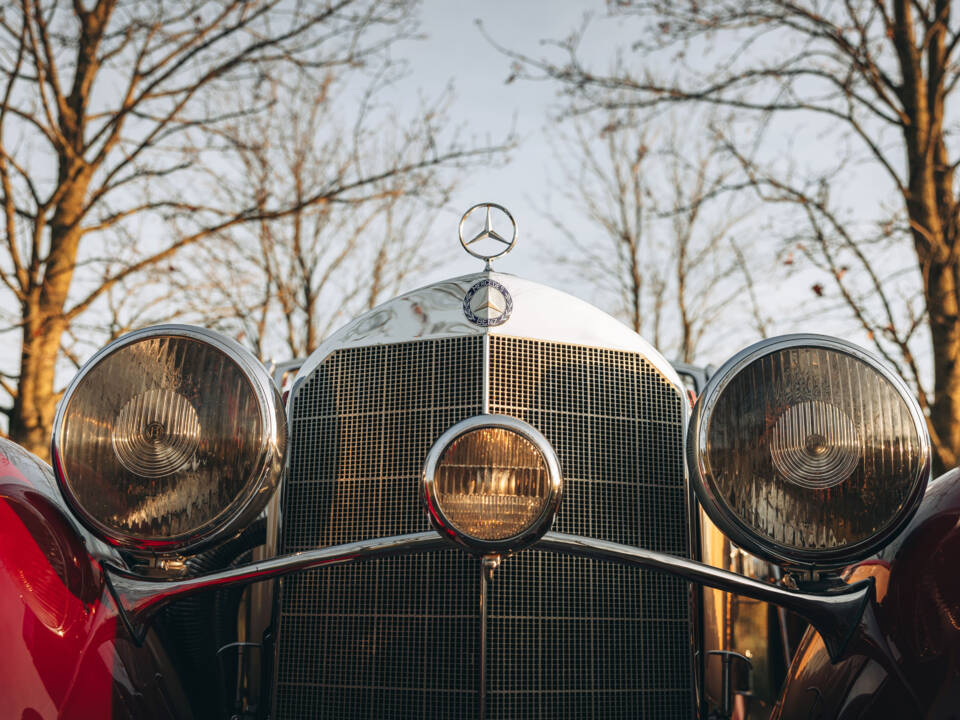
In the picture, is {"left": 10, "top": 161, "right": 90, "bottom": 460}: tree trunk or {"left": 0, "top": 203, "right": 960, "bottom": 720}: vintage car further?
{"left": 10, "top": 161, "right": 90, "bottom": 460}: tree trunk

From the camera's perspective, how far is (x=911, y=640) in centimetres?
177

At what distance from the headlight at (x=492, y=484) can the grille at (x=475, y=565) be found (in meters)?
0.49

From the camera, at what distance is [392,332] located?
93.9 inches

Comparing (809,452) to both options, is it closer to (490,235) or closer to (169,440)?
(490,235)

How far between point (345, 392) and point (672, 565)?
3.27 feet

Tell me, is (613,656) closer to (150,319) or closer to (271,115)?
(150,319)

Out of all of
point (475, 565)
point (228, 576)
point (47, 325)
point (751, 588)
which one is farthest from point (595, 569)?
point (47, 325)

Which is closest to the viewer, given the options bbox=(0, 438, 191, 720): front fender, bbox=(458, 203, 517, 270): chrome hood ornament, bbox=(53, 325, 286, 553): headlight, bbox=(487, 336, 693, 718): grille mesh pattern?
bbox=(0, 438, 191, 720): front fender

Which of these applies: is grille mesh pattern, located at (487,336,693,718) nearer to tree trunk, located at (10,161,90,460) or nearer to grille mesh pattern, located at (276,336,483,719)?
grille mesh pattern, located at (276,336,483,719)

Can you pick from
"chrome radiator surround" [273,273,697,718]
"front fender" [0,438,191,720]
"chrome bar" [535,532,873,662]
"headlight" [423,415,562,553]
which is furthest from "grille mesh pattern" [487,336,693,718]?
"front fender" [0,438,191,720]

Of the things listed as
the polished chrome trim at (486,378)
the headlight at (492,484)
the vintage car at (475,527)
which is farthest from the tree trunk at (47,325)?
the headlight at (492,484)

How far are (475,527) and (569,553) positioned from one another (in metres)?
0.26

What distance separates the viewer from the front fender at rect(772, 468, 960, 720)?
171 cm

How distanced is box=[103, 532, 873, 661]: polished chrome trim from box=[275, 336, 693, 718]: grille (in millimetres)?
352
